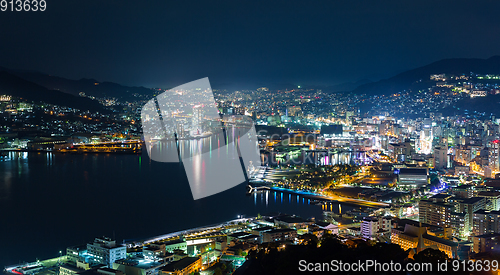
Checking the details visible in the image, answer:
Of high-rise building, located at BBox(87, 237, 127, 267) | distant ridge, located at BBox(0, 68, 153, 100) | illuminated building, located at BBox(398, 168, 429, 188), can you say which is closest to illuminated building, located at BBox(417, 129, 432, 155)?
illuminated building, located at BBox(398, 168, 429, 188)

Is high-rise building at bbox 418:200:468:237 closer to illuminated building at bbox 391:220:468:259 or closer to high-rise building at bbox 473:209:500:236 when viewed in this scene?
high-rise building at bbox 473:209:500:236

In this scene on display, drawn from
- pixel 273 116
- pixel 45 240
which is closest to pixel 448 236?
pixel 45 240

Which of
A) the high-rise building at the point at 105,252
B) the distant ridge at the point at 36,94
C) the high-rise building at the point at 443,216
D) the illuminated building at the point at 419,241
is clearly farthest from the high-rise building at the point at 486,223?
the distant ridge at the point at 36,94

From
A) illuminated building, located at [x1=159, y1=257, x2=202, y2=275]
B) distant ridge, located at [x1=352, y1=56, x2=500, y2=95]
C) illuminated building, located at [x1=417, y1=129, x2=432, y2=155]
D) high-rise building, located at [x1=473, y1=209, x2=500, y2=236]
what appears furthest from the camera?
distant ridge, located at [x1=352, y1=56, x2=500, y2=95]

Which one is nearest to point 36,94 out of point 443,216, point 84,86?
point 84,86

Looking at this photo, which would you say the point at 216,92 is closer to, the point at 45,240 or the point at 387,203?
the point at 387,203

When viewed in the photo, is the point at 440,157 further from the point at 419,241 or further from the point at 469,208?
the point at 419,241

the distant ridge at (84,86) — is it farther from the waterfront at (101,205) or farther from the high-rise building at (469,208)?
the high-rise building at (469,208)

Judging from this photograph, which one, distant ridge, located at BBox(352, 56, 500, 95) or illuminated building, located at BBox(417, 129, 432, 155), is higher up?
distant ridge, located at BBox(352, 56, 500, 95)
